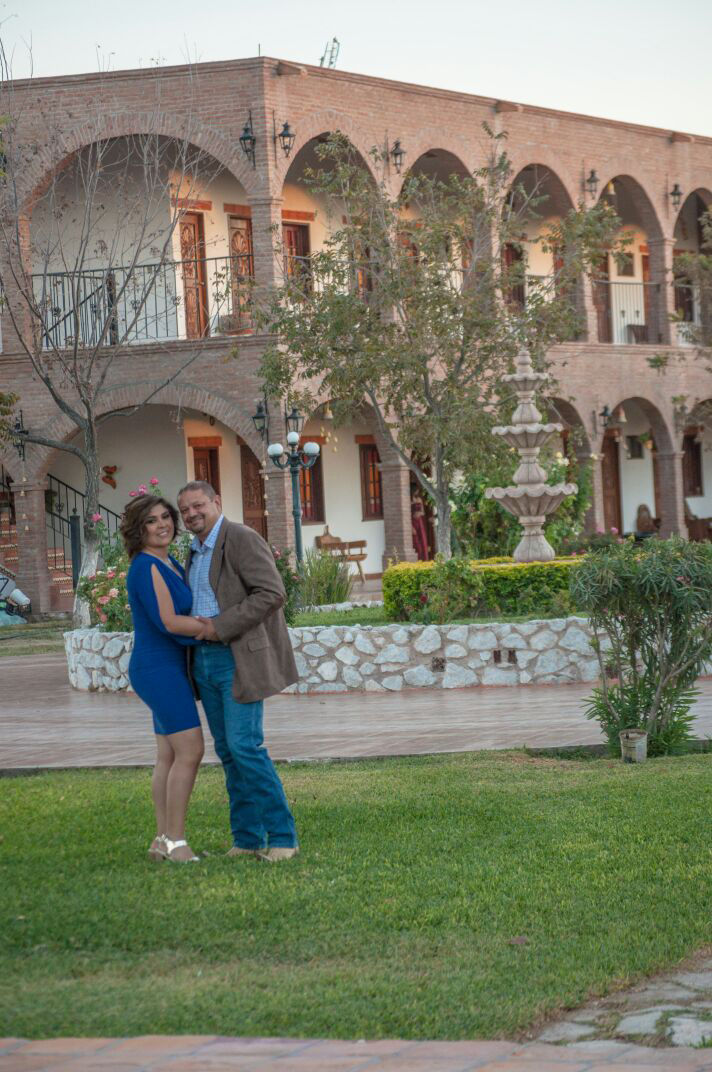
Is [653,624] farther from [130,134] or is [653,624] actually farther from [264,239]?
[130,134]

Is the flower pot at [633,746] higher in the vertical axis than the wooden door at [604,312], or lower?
lower

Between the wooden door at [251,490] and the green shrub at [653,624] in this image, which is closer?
the green shrub at [653,624]

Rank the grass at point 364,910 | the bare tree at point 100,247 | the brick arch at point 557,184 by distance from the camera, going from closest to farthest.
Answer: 1. the grass at point 364,910
2. the bare tree at point 100,247
3. the brick arch at point 557,184

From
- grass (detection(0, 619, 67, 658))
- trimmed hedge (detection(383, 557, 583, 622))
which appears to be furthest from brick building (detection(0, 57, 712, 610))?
trimmed hedge (detection(383, 557, 583, 622))

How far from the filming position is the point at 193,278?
24.9m

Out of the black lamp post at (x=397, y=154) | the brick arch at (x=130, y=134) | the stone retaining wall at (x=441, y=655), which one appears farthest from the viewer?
the black lamp post at (x=397, y=154)

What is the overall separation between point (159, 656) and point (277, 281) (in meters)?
18.0

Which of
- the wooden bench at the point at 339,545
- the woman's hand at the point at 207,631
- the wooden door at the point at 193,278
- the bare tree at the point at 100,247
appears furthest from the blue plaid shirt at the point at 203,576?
the wooden bench at the point at 339,545

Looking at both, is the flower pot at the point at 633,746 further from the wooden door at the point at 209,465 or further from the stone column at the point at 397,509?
the wooden door at the point at 209,465

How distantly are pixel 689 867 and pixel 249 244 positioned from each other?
21.6m

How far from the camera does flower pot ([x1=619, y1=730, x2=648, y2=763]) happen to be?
8.79 meters

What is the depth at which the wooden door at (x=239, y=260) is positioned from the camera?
78.5ft

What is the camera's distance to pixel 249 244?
26344 mm

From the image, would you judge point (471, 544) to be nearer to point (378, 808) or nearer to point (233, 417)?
point (233, 417)
